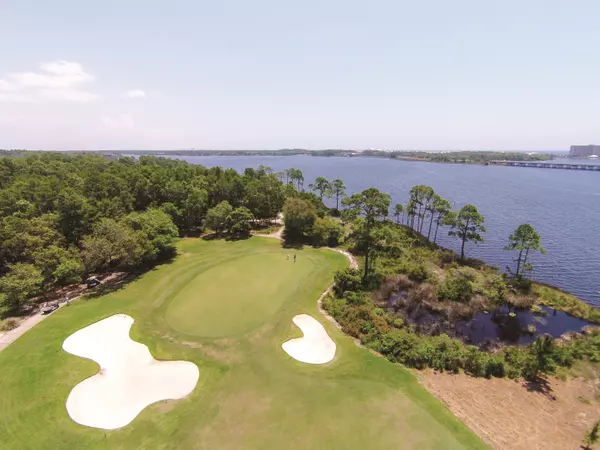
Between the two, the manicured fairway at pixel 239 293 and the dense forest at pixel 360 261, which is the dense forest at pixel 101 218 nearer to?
the dense forest at pixel 360 261

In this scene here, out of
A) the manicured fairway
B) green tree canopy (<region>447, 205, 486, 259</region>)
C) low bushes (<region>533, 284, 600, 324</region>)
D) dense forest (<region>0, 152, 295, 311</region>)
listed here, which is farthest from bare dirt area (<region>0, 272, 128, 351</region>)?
low bushes (<region>533, 284, 600, 324</region>)

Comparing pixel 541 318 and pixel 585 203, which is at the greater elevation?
pixel 585 203

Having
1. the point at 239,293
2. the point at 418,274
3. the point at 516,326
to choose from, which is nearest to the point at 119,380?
the point at 239,293

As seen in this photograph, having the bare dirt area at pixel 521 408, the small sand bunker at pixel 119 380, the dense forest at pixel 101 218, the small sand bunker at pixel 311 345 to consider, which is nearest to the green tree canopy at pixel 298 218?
the dense forest at pixel 101 218

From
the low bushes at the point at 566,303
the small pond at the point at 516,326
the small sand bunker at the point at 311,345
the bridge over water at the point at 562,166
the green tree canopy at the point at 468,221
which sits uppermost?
the bridge over water at the point at 562,166

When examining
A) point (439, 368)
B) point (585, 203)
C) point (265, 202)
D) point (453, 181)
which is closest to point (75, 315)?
point (439, 368)

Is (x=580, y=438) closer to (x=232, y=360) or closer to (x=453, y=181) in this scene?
(x=232, y=360)

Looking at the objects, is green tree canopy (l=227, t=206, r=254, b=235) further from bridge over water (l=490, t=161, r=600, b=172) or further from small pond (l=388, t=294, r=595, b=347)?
bridge over water (l=490, t=161, r=600, b=172)
